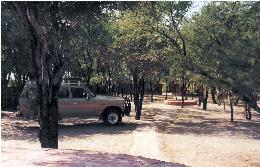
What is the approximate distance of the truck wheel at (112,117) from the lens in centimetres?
1941

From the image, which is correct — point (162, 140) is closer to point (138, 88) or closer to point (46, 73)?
point (46, 73)

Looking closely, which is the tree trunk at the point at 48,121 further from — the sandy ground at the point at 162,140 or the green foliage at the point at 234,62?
the green foliage at the point at 234,62

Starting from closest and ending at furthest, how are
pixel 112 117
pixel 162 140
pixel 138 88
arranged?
pixel 162 140
pixel 112 117
pixel 138 88

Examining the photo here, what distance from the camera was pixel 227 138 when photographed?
16.5 metres

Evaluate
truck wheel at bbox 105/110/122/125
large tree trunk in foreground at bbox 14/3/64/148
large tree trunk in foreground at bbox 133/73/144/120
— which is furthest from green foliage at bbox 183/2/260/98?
large tree trunk in foreground at bbox 133/73/144/120

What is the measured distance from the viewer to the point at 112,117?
19.5 meters

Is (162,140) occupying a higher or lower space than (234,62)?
lower

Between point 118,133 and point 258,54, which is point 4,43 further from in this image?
point 258,54

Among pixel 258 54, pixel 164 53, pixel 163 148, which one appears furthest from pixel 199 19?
pixel 258 54

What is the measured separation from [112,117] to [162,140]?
188 inches

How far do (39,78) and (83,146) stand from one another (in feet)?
15.6

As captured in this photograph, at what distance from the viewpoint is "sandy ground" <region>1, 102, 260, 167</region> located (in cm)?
1212

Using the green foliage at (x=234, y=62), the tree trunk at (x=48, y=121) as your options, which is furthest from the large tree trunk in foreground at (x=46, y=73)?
the green foliage at (x=234, y=62)

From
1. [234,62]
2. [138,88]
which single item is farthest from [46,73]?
[138,88]
